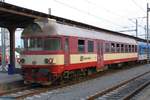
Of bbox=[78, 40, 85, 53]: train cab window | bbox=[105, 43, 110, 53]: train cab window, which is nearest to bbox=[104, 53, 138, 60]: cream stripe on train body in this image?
bbox=[105, 43, 110, 53]: train cab window

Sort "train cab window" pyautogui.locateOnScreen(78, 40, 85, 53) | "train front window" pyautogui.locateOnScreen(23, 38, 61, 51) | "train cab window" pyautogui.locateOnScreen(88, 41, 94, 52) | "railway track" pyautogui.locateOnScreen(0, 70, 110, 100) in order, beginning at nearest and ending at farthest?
"railway track" pyautogui.locateOnScreen(0, 70, 110, 100), "train front window" pyautogui.locateOnScreen(23, 38, 61, 51), "train cab window" pyautogui.locateOnScreen(78, 40, 85, 53), "train cab window" pyautogui.locateOnScreen(88, 41, 94, 52)

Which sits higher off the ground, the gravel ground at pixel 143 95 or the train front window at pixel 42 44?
the train front window at pixel 42 44

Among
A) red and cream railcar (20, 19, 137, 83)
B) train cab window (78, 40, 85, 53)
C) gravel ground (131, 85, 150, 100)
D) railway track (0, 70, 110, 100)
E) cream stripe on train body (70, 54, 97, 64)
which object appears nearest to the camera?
gravel ground (131, 85, 150, 100)

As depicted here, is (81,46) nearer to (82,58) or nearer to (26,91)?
(82,58)

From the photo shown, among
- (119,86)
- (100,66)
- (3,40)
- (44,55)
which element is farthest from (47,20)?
(3,40)

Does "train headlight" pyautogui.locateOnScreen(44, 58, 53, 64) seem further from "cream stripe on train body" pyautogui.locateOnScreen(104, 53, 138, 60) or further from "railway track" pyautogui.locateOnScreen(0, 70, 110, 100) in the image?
"cream stripe on train body" pyautogui.locateOnScreen(104, 53, 138, 60)

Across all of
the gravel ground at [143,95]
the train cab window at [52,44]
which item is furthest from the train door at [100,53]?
the gravel ground at [143,95]

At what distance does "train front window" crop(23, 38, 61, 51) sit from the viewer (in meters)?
19.4

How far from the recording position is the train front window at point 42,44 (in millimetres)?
19375

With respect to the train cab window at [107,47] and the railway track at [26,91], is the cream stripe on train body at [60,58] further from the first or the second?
the train cab window at [107,47]

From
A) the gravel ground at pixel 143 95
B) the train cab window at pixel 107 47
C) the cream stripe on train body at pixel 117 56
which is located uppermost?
the train cab window at pixel 107 47

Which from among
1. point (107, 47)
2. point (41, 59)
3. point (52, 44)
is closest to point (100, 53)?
point (107, 47)

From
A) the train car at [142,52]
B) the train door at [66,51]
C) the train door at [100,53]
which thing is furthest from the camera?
the train car at [142,52]

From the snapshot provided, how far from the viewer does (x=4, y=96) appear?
16.0 meters
